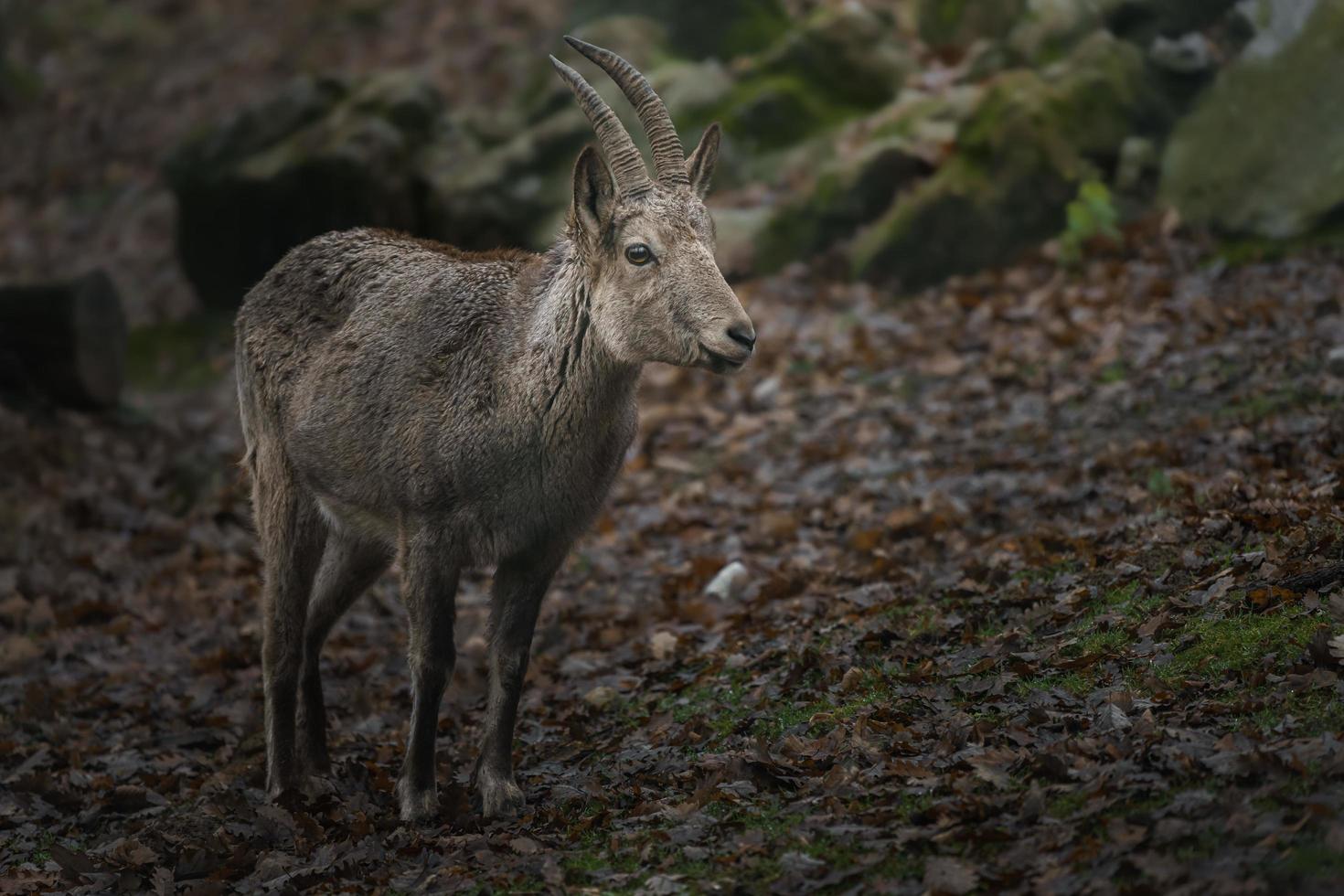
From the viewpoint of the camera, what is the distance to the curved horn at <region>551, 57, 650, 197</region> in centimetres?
639

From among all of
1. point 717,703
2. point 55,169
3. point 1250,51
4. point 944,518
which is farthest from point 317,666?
point 55,169

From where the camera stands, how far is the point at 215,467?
1208cm

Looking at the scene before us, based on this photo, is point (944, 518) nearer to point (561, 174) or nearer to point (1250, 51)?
point (1250, 51)

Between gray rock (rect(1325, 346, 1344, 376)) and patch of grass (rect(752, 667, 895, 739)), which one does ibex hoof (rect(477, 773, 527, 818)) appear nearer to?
patch of grass (rect(752, 667, 895, 739))

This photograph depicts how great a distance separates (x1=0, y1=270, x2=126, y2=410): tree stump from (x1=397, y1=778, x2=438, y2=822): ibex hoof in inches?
282

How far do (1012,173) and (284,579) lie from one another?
9134 millimetres

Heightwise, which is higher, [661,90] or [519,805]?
[661,90]

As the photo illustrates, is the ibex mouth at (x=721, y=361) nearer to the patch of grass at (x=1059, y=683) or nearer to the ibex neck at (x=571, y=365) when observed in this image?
the ibex neck at (x=571, y=365)

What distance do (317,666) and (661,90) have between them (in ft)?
36.9

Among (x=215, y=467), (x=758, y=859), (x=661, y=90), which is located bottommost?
(x=215, y=467)

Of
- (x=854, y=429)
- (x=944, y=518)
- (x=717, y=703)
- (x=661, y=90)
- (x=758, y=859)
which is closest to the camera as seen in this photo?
(x=758, y=859)

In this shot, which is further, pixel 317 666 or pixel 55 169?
pixel 55 169

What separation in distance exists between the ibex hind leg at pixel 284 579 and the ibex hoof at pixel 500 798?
56.0 inches

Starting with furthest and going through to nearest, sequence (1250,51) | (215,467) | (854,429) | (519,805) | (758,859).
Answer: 1. (1250,51)
2. (215,467)
3. (854,429)
4. (519,805)
5. (758,859)
